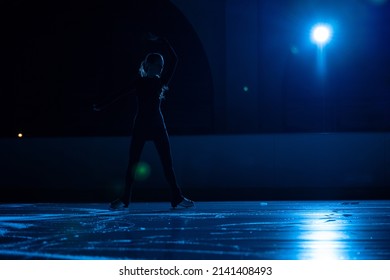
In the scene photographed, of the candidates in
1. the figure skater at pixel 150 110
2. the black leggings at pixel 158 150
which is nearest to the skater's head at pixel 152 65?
the figure skater at pixel 150 110

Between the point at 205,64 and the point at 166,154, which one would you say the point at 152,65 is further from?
the point at 205,64

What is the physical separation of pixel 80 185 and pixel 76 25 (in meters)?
6.75

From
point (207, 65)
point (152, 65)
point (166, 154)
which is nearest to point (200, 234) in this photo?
point (166, 154)

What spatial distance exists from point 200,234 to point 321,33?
13254 mm

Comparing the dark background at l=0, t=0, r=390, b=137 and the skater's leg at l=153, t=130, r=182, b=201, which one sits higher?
the dark background at l=0, t=0, r=390, b=137

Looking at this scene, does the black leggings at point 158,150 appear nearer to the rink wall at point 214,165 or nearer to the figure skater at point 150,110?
the figure skater at point 150,110

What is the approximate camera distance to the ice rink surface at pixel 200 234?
473 cm

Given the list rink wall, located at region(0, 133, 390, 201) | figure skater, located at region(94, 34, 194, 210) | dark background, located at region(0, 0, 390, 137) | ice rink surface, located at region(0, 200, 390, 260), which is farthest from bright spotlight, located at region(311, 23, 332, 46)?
figure skater, located at region(94, 34, 194, 210)

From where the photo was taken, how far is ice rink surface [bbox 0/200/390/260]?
186 inches

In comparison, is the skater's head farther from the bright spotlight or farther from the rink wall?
the bright spotlight

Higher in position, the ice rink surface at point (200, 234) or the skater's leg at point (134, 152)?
the skater's leg at point (134, 152)

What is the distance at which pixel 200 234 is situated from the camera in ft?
19.5

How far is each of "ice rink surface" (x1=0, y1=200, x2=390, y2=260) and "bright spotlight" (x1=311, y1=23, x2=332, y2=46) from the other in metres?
9.77

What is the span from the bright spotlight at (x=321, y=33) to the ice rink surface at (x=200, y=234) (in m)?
9.77
